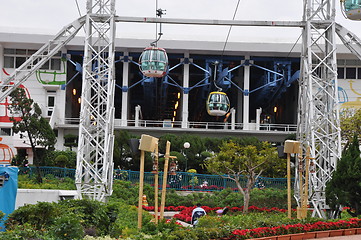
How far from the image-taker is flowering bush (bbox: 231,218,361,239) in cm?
1395

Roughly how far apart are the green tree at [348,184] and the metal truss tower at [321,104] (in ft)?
9.29

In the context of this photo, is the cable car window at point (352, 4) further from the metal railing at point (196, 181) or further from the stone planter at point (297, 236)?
the metal railing at point (196, 181)

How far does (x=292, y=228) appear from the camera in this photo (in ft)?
51.5

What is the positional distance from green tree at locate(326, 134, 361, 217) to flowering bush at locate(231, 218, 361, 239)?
1237mm

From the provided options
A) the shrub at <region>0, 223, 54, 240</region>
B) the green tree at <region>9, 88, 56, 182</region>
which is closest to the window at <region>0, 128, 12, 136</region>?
the green tree at <region>9, 88, 56, 182</region>

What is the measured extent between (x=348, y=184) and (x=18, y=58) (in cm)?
4175

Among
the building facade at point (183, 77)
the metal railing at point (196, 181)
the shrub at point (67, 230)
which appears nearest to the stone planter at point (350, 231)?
the shrub at point (67, 230)

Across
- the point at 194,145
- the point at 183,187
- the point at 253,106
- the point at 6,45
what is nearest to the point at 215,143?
the point at 194,145

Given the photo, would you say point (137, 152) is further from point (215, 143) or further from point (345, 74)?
point (345, 74)

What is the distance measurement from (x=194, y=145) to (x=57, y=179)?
12.5m

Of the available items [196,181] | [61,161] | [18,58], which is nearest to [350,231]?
[196,181]

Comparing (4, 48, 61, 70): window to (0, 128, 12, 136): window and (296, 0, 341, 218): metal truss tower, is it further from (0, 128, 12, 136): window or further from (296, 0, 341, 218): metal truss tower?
(296, 0, 341, 218): metal truss tower

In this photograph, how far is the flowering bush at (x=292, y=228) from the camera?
13952 millimetres

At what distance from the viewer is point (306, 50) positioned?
2484 cm
